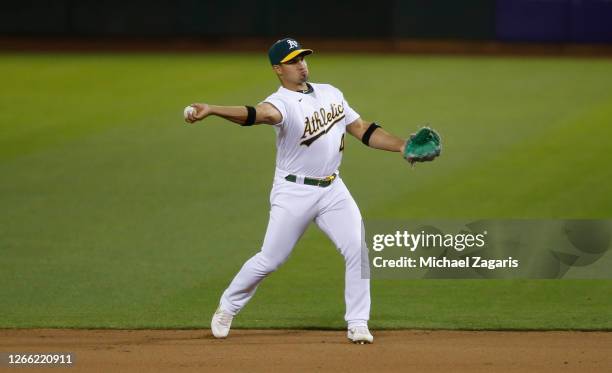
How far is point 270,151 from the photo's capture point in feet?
49.8

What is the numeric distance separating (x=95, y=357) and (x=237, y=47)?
19.9 m

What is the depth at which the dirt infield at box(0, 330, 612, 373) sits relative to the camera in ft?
23.2

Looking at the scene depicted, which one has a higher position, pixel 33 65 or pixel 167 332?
pixel 167 332

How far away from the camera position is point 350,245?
7.54 metres

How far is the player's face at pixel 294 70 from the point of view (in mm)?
7543

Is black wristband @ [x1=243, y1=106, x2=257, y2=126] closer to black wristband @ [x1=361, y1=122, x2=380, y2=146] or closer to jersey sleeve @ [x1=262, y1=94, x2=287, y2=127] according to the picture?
jersey sleeve @ [x1=262, y1=94, x2=287, y2=127]

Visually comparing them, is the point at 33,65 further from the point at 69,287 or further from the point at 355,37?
the point at 69,287

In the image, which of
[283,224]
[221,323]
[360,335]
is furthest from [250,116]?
[360,335]

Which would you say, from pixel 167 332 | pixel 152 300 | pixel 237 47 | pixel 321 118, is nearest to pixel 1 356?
pixel 167 332

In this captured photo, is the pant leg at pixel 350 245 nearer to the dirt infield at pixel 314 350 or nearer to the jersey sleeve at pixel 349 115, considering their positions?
the dirt infield at pixel 314 350

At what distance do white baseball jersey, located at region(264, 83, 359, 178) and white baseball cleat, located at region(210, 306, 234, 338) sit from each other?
3.42 feet

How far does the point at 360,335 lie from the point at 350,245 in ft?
1.91

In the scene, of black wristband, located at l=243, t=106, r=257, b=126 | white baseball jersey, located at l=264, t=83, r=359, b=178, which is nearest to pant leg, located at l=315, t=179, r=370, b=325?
white baseball jersey, located at l=264, t=83, r=359, b=178

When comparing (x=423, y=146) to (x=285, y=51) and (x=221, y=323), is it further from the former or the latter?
(x=221, y=323)
